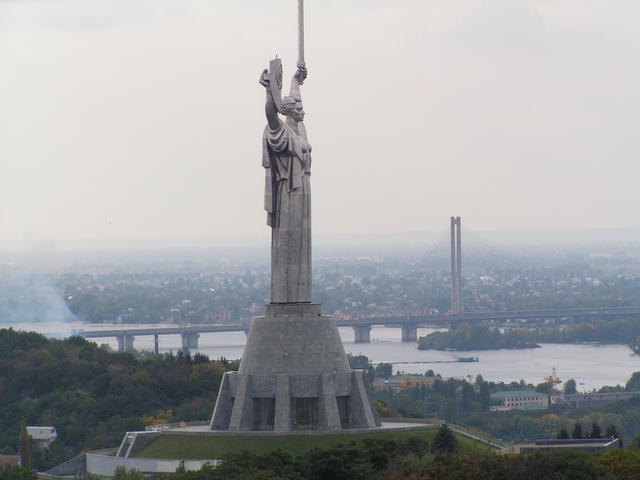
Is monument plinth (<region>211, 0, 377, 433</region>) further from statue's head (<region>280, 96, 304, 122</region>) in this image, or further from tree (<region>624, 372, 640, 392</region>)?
tree (<region>624, 372, 640, 392</region>)

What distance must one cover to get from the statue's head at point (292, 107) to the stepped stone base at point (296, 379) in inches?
108

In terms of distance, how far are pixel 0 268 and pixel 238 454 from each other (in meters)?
127

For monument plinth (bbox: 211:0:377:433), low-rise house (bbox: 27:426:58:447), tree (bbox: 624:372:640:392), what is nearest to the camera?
monument plinth (bbox: 211:0:377:433)

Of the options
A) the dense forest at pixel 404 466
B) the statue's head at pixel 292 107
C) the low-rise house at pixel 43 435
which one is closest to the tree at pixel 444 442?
the dense forest at pixel 404 466

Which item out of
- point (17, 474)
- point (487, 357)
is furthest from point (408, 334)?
point (17, 474)

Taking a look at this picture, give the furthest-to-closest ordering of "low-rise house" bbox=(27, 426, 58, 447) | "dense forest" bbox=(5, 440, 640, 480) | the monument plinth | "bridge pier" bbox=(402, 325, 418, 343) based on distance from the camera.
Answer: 1. "bridge pier" bbox=(402, 325, 418, 343)
2. "low-rise house" bbox=(27, 426, 58, 447)
3. the monument plinth
4. "dense forest" bbox=(5, 440, 640, 480)

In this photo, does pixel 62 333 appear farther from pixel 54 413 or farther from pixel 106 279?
pixel 106 279

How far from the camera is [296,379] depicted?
34.2 metres

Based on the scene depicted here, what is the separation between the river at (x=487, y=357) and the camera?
9444 centimetres

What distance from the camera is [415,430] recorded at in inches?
1383

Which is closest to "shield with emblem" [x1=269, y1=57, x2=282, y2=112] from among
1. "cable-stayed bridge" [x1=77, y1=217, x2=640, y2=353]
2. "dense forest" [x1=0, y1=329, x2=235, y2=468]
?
"dense forest" [x1=0, y1=329, x2=235, y2=468]

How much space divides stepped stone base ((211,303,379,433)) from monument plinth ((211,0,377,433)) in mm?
14

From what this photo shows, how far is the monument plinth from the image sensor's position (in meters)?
34.2

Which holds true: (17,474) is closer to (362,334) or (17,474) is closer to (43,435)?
(43,435)
